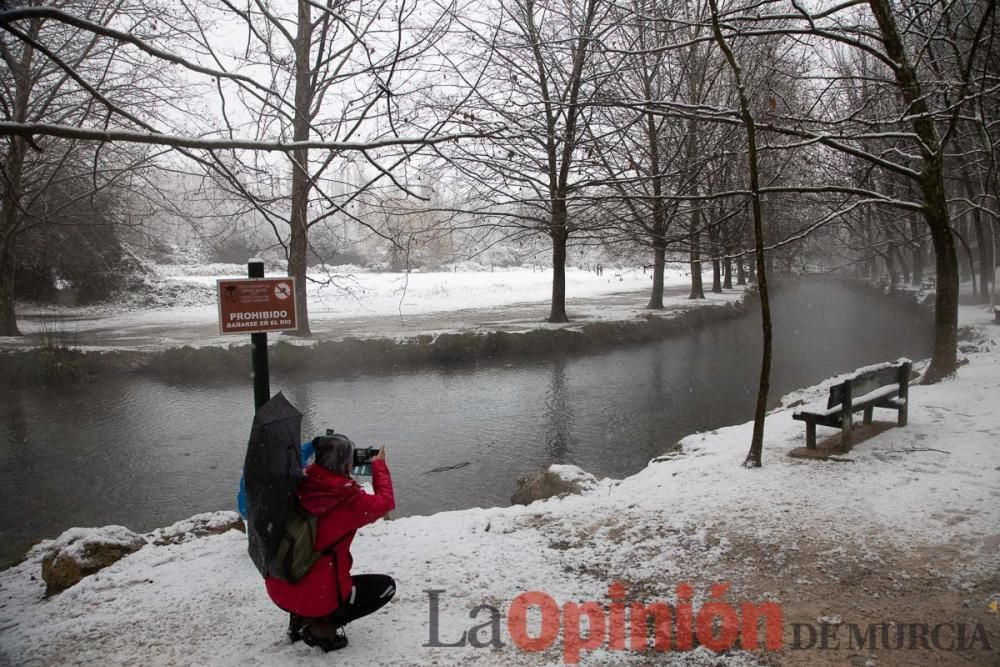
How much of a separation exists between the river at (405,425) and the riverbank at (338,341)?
0.65 meters

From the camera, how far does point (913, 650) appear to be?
→ 3.36 meters

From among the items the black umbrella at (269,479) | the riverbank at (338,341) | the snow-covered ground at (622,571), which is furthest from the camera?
the riverbank at (338,341)

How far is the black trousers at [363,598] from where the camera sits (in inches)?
128

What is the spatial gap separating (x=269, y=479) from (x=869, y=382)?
21.3ft

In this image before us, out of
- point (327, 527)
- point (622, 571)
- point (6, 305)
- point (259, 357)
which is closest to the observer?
point (327, 527)

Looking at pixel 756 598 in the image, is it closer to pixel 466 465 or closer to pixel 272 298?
pixel 272 298

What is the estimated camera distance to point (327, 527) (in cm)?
299

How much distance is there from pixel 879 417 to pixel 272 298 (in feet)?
23.0
